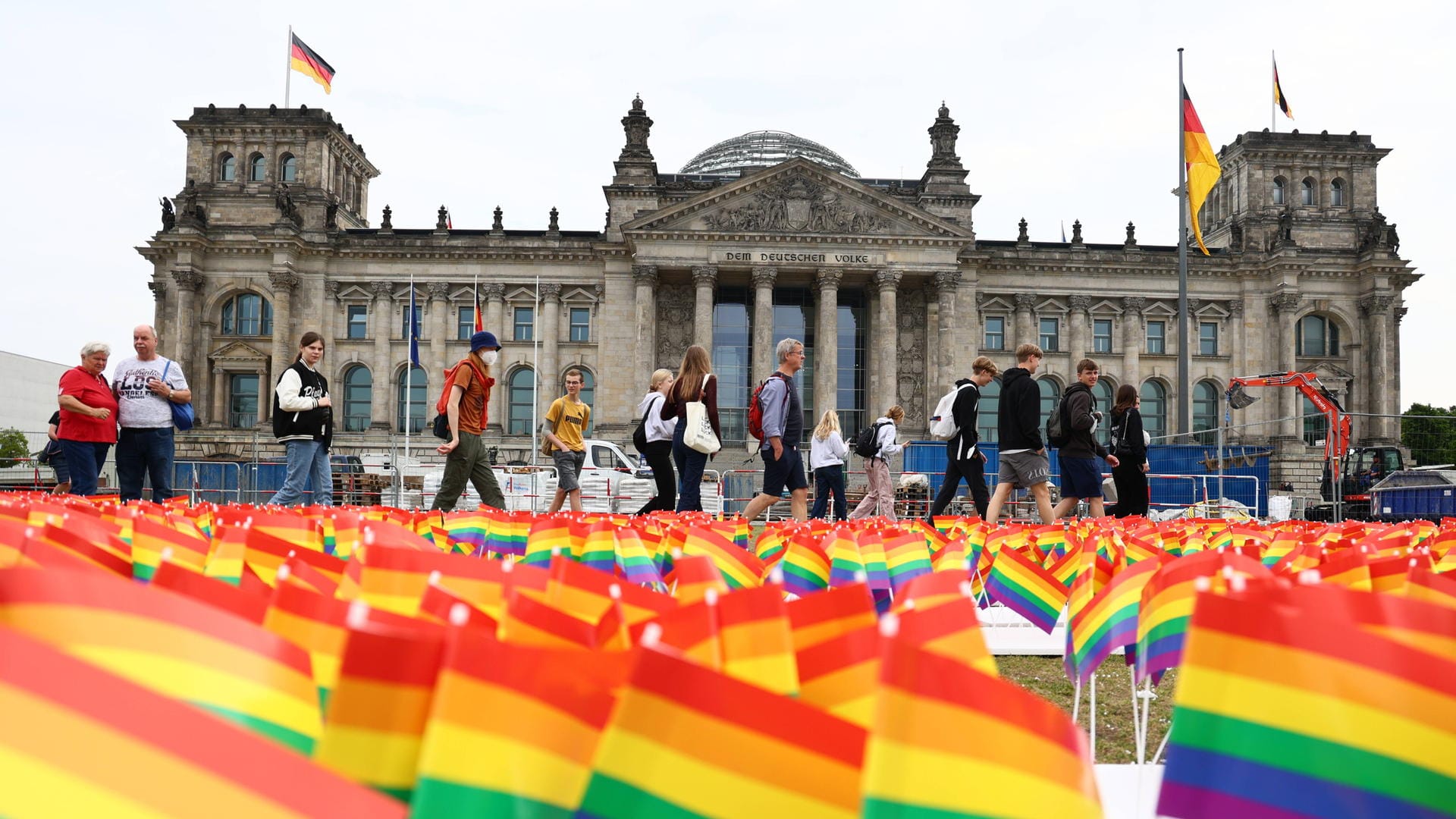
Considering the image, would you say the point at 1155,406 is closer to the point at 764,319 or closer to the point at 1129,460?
the point at 764,319

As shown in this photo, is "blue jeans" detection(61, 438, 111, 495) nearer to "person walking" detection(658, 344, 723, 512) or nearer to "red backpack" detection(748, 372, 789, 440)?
"person walking" detection(658, 344, 723, 512)

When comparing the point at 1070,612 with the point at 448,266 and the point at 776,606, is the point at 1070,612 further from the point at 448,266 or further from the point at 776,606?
the point at 448,266

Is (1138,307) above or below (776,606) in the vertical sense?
above

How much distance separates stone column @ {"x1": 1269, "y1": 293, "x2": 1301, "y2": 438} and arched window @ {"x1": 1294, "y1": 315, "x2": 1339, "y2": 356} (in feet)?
4.33

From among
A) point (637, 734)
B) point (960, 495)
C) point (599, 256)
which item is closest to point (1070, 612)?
point (637, 734)

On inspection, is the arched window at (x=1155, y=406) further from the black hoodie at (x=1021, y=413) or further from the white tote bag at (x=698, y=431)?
the white tote bag at (x=698, y=431)

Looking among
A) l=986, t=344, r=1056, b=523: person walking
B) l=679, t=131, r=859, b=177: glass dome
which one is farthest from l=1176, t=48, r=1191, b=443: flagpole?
l=679, t=131, r=859, b=177: glass dome

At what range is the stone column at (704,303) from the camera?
4269cm

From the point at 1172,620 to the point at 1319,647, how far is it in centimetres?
135

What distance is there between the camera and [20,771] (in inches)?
34.7

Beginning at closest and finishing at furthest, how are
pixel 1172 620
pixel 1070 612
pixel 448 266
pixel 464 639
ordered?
1. pixel 464 639
2. pixel 1172 620
3. pixel 1070 612
4. pixel 448 266

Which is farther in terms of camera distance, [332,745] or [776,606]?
→ [776,606]

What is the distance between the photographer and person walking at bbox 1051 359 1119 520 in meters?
10.5

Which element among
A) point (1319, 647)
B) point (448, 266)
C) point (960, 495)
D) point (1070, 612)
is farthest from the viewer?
point (448, 266)
